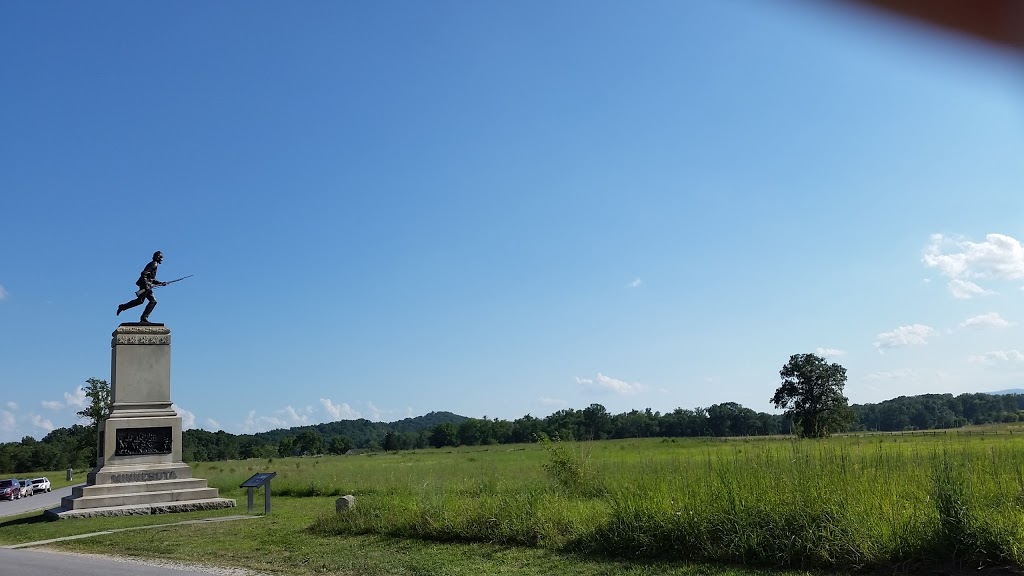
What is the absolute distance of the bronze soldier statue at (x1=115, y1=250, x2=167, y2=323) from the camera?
22.7m

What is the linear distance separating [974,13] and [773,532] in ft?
21.8

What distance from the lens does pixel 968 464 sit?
966 centimetres

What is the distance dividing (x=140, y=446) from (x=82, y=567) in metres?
10.9

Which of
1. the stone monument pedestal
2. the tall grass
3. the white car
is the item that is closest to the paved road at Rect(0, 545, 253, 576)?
the tall grass

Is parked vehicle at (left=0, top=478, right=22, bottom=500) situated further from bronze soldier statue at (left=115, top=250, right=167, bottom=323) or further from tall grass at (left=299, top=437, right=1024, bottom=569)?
tall grass at (left=299, top=437, right=1024, bottom=569)

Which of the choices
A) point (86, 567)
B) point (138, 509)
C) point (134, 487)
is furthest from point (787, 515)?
point (134, 487)

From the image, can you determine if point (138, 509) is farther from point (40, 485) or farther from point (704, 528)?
point (40, 485)

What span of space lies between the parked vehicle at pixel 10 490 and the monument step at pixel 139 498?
65.5 ft

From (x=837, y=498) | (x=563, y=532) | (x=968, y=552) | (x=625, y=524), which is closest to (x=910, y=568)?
(x=968, y=552)

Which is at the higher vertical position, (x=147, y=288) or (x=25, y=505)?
(x=147, y=288)

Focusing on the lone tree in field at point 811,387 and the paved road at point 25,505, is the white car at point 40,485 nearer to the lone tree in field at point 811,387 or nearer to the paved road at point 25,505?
the paved road at point 25,505

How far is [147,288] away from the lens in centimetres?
2292

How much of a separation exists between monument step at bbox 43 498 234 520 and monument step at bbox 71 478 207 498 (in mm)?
509

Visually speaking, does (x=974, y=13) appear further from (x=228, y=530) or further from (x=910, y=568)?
(x=228, y=530)
